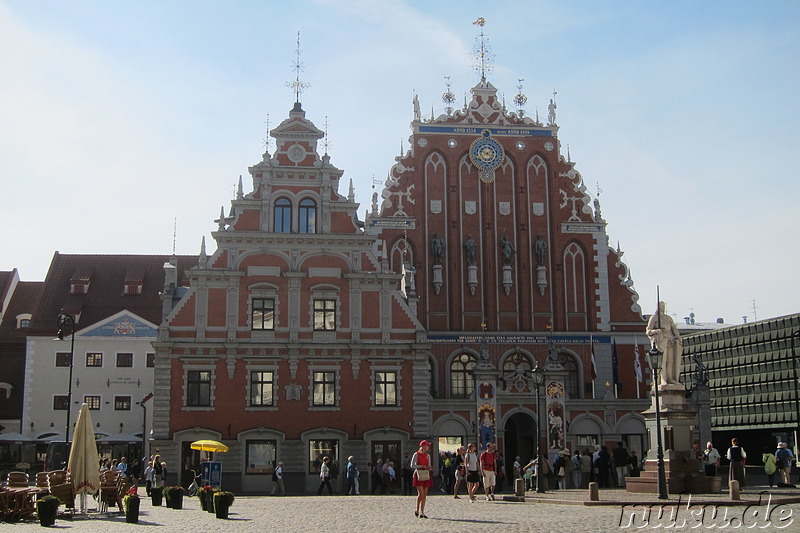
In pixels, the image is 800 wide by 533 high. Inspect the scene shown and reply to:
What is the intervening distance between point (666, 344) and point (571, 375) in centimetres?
2120

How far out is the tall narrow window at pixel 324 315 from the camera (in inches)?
1604

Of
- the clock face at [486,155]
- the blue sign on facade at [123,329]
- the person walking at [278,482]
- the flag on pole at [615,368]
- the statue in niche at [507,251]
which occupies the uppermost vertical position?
the clock face at [486,155]

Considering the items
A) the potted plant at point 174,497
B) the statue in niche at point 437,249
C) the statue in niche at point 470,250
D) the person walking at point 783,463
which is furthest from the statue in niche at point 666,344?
the statue in niche at point 437,249

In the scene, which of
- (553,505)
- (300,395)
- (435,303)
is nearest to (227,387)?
(300,395)

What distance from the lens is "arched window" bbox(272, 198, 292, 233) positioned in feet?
136

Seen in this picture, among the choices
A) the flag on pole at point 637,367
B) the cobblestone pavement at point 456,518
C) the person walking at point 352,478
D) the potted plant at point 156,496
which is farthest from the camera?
the flag on pole at point 637,367

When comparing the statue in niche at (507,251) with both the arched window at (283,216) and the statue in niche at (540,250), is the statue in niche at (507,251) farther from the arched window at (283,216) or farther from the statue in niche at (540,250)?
the arched window at (283,216)

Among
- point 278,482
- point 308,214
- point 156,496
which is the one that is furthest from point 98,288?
point 156,496

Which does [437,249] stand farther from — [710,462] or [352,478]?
[710,462]

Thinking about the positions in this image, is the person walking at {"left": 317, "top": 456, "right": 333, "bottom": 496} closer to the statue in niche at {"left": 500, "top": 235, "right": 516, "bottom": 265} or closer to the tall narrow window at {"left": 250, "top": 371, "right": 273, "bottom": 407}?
the tall narrow window at {"left": 250, "top": 371, "right": 273, "bottom": 407}

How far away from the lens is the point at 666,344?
27047mm

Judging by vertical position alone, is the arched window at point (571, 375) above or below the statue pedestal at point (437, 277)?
below

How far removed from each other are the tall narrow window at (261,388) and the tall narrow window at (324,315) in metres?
2.95

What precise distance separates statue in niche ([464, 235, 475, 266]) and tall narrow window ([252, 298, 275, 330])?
11.7m
